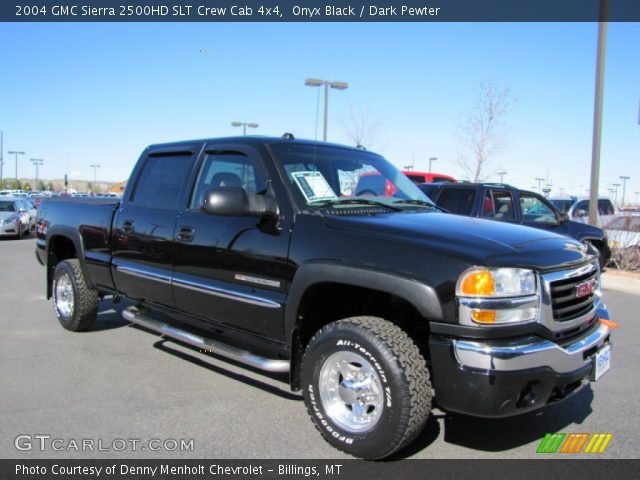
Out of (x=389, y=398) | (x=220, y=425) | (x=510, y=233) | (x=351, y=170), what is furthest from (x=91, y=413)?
(x=510, y=233)

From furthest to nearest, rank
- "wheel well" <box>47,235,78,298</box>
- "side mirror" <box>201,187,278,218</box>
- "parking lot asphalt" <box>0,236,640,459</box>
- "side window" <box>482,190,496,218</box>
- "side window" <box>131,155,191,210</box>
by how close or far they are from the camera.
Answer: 1. "side window" <box>482,190,496,218</box>
2. "wheel well" <box>47,235,78,298</box>
3. "side window" <box>131,155,191,210</box>
4. "side mirror" <box>201,187,278,218</box>
5. "parking lot asphalt" <box>0,236,640,459</box>

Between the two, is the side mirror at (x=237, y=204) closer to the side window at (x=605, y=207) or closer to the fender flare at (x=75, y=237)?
the fender flare at (x=75, y=237)

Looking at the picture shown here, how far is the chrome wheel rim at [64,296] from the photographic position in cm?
594

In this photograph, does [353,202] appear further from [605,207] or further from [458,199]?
[605,207]

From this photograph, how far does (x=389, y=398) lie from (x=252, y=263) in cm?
135

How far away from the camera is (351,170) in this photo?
168 inches

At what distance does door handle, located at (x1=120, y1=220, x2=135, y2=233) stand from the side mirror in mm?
1544

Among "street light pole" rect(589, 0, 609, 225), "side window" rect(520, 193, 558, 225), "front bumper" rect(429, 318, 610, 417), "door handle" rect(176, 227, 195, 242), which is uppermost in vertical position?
"street light pole" rect(589, 0, 609, 225)

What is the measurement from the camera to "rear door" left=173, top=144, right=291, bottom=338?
362 cm

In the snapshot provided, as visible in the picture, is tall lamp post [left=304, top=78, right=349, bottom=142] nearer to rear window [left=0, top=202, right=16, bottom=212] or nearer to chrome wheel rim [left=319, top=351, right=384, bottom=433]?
rear window [left=0, top=202, right=16, bottom=212]

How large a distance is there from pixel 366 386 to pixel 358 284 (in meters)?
0.61

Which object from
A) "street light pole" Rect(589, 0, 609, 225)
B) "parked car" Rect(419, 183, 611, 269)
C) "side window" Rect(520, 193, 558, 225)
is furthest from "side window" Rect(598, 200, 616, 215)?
"side window" Rect(520, 193, 558, 225)

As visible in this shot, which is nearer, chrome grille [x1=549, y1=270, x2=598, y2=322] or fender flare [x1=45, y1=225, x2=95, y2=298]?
chrome grille [x1=549, y1=270, x2=598, y2=322]

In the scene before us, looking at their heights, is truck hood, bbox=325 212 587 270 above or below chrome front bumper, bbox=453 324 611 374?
above
